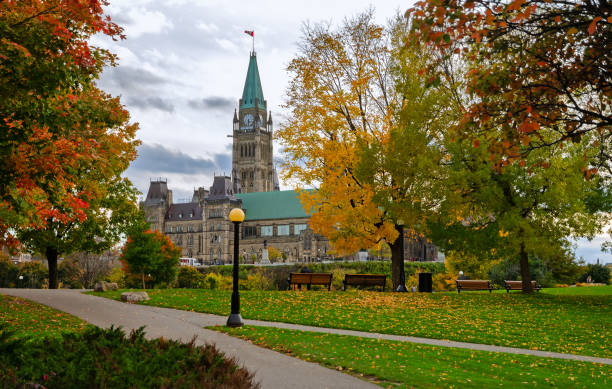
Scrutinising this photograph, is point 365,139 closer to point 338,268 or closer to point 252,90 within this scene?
point 338,268

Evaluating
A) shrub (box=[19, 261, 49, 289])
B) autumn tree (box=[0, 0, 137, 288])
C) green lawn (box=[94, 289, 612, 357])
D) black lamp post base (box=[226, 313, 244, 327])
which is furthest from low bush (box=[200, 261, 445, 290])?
autumn tree (box=[0, 0, 137, 288])

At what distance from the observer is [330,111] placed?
2797cm

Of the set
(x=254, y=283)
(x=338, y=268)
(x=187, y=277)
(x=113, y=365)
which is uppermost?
(x=113, y=365)

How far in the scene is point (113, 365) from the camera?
4.81 meters

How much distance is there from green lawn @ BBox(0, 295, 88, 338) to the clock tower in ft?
398

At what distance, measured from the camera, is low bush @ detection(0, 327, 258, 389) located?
4527 mm

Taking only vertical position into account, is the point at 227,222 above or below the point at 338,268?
above

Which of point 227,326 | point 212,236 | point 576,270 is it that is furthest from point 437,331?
point 212,236

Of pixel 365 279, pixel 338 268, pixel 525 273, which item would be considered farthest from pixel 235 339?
pixel 338 268

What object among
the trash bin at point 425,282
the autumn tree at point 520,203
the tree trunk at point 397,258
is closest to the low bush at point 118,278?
the tree trunk at point 397,258

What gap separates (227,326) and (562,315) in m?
12.0

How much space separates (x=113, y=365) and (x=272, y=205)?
115 metres

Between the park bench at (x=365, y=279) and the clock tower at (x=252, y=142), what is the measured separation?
368ft

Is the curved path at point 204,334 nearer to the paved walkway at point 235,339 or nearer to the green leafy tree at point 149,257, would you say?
the paved walkway at point 235,339
